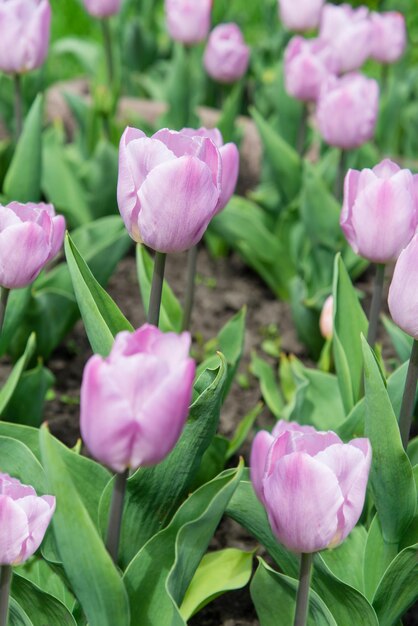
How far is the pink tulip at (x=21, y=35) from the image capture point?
2152mm

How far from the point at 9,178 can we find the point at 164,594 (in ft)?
3.62

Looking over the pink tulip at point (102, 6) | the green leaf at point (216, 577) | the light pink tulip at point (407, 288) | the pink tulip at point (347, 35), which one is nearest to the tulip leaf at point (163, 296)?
the green leaf at point (216, 577)

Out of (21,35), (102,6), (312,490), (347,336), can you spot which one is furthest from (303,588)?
(102,6)

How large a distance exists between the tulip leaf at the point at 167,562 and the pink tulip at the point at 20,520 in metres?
0.16

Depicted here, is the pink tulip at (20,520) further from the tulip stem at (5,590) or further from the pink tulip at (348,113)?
the pink tulip at (348,113)

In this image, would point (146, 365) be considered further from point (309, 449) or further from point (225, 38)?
point (225, 38)

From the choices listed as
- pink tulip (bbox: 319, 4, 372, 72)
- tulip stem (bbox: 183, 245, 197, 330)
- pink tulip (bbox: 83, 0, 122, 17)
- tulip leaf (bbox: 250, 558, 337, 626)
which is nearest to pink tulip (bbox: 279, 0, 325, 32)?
pink tulip (bbox: 319, 4, 372, 72)

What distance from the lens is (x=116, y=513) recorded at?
110cm

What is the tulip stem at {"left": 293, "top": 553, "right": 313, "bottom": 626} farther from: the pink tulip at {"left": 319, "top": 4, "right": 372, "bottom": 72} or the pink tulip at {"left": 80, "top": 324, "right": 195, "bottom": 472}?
the pink tulip at {"left": 319, "top": 4, "right": 372, "bottom": 72}

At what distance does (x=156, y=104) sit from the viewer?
339 cm

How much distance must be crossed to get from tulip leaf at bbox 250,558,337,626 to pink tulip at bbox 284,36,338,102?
4.71 ft

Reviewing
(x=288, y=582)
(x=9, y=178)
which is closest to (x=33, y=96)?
(x=9, y=178)

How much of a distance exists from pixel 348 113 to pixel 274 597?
1142mm

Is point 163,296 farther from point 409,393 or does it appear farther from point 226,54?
point 226,54
